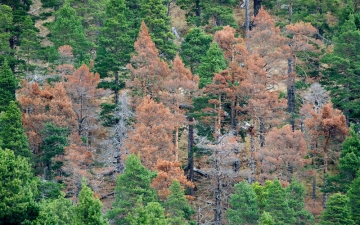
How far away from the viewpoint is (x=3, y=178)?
27.1 m

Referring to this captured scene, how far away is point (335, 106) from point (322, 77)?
3.66 meters

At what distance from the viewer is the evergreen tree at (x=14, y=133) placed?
40.9 meters

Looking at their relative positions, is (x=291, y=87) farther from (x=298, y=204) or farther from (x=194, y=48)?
(x=298, y=204)

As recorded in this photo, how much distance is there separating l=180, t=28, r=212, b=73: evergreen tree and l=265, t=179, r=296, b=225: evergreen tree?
1758 centimetres

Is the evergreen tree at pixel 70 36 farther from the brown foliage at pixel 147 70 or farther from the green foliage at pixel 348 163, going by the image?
the green foliage at pixel 348 163

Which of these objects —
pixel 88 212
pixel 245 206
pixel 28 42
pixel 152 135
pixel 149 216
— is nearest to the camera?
pixel 88 212

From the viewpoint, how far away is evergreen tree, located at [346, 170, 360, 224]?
3547cm

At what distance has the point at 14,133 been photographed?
134ft

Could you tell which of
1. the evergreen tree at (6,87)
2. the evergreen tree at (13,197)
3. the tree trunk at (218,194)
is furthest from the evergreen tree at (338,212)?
the evergreen tree at (6,87)

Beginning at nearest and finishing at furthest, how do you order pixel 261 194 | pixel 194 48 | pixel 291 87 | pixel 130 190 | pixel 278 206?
pixel 278 206, pixel 130 190, pixel 261 194, pixel 194 48, pixel 291 87

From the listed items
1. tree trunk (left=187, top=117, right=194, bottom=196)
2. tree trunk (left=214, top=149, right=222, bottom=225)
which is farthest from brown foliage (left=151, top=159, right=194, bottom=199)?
tree trunk (left=187, top=117, right=194, bottom=196)

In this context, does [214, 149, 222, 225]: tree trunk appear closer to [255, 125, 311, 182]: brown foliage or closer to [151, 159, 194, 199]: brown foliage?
[151, 159, 194, 199]: brown foliage

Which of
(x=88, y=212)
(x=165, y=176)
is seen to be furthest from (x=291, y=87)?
(x=88, y=212)

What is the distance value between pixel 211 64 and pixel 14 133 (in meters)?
15.9
